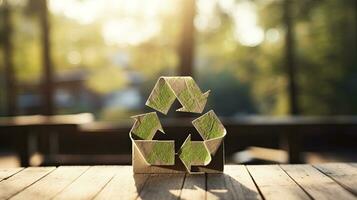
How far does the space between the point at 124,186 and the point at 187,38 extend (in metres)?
4.91

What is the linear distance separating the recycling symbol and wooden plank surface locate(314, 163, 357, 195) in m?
0.46

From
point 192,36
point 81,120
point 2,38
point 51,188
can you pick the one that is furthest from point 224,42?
point 51,188

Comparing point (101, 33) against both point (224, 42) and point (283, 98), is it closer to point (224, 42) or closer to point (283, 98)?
point (224, 42)

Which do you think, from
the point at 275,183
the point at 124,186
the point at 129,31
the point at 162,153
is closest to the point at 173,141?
the point at 162,153

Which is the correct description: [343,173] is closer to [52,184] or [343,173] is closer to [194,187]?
[194,187]

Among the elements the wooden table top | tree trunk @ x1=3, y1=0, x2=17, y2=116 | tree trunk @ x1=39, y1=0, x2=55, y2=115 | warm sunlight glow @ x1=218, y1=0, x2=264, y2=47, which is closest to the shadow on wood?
the wooden table top

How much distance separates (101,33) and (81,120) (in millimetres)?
7706

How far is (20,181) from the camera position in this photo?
212 centimetres

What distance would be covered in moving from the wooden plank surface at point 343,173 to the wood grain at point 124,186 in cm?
72

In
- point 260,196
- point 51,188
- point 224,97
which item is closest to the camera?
point 260,196

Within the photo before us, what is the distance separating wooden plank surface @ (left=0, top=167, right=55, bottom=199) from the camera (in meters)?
1.92

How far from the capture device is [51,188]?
1966mm

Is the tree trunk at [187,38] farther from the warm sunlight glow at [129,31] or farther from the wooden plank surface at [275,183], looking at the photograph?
the warm sunlight glow at [129,31]

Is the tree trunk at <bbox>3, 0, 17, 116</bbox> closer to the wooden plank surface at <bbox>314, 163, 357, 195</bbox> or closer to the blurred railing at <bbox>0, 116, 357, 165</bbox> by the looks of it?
the blurred railing at <bbox>0, 116, 357, 165</bbox>
